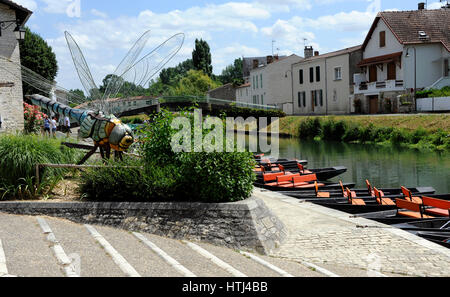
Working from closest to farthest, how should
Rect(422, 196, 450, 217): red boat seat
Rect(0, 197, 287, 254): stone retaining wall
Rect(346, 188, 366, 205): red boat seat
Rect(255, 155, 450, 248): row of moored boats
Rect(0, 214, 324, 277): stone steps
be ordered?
Rect(0, 214, 324, 277): stone steps, Rect(0, 197, 287, 254): stone retaining wall, Rect(255, 155, 450, 248): row of moored boats, Rect(422, 196, 450, 217): red boat seat, Rect(346, 188, 366, 205): red boat seat

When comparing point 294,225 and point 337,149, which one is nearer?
point 294,225

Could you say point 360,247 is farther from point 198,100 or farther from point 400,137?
point 198,100

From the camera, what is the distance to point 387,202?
11727 mm

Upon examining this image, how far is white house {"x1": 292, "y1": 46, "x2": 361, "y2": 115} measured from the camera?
146ft

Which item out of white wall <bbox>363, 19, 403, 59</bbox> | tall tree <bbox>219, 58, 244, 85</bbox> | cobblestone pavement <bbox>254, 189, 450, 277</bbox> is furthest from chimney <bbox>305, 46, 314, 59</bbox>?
tall tree <bbox>219, 58, 244, 85</bbox>

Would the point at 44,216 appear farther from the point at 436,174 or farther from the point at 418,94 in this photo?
the point at 418,94

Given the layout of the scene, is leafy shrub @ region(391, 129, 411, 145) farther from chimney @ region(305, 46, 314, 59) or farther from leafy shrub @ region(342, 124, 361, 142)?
chimney @ region(305, 46, 314, 59)

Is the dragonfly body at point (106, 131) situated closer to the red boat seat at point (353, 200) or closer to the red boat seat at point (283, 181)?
the red boat seat at point (353, 200)

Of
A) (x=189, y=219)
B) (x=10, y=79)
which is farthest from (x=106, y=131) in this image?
(x=10, y=79)

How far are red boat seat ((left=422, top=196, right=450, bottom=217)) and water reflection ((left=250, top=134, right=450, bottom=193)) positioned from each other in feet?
25.0

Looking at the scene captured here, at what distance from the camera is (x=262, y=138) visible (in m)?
46.6

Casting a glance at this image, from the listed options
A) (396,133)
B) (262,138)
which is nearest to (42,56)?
(262,138)

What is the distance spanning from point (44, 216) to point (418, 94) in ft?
109

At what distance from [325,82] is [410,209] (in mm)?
39779
